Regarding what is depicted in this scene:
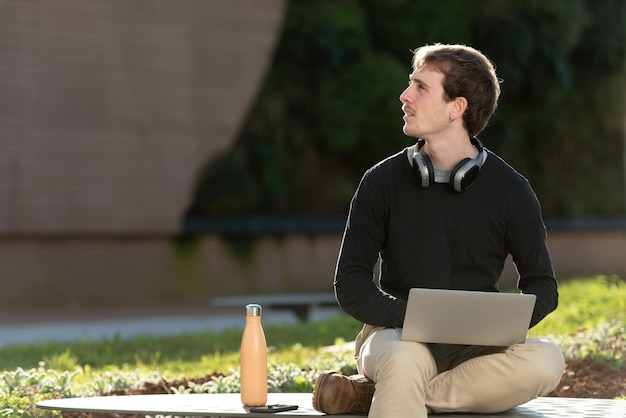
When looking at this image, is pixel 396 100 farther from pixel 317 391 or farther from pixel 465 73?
pixel 317 391

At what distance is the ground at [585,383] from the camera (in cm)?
645

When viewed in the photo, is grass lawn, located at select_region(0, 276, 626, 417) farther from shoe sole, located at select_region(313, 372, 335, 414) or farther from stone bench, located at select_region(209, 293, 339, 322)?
shoe sole, located at select_region(313, 372, 335, 414)

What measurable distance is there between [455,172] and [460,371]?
69 centimetres

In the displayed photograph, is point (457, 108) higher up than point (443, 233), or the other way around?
point (457, 108)

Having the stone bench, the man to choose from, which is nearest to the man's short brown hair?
the man

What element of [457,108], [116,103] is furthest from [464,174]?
[116,103]

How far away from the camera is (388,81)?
2311cm

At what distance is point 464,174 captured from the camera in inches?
170

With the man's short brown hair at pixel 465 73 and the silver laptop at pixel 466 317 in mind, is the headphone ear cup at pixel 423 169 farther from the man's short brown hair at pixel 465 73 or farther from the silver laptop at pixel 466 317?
the silver laptop at pixel 466 317

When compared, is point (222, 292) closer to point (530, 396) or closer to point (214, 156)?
point (214, 156)

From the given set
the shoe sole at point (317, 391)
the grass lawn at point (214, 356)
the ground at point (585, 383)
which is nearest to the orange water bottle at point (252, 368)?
the shoe sole at point (317, 391)

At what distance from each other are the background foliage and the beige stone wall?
76 centimetres

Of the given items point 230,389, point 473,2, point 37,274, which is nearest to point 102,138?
point 37,274

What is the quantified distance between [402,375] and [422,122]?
96cm
